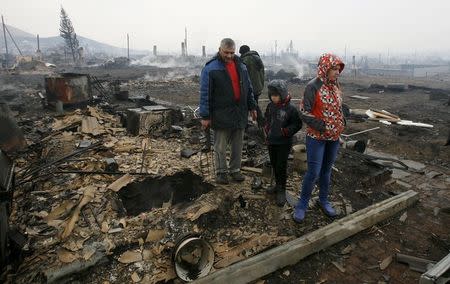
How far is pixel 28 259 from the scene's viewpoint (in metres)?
3.57

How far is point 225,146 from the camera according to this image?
16.7 feet

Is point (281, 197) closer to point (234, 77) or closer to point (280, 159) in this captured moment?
point (280, 159)

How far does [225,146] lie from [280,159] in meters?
0.96

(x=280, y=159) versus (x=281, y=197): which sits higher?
(x=280, y=159)

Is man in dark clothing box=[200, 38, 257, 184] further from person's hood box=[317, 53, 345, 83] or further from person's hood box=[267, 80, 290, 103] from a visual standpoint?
person's hood box=[317, 53, 345, 83]

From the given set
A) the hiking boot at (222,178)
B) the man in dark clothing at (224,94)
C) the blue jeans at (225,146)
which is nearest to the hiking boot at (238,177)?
the blue jeans at (225,146)

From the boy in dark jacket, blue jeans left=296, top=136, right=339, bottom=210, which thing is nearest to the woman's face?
the boy in dark jacket

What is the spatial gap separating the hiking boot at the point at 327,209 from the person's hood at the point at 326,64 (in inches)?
72.7

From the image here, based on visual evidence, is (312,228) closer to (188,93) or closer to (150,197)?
(150,197)

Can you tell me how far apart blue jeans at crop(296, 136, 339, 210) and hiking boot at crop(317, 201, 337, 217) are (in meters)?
0.32

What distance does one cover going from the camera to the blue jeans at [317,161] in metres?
4.09

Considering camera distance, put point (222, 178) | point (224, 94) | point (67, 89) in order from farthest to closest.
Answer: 1. point (67, 89)
2. point (222, 178)
3. point (224, 94)

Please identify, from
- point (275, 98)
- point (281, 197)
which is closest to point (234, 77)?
point (275, 98)

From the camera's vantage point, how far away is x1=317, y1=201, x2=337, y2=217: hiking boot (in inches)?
178
